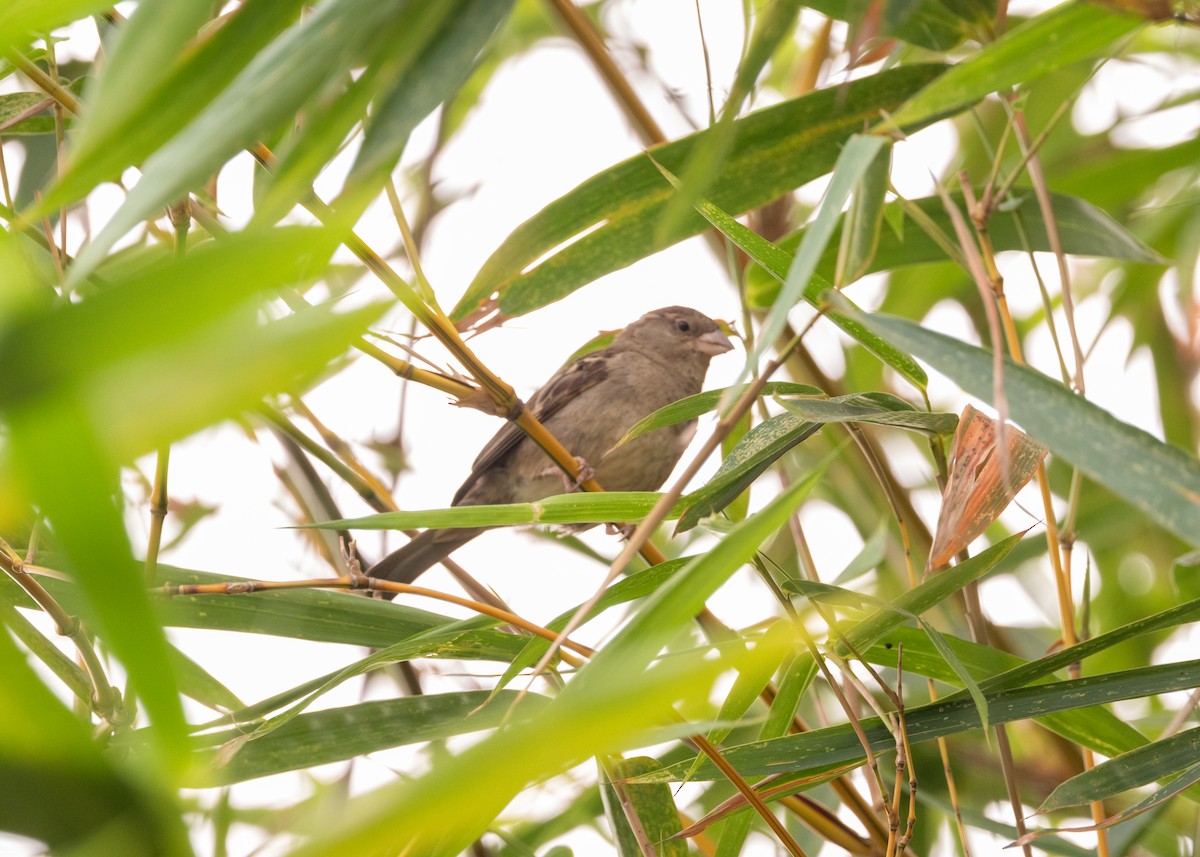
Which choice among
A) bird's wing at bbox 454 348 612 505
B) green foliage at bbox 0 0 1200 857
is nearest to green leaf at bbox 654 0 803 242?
green foliage at bbox 0 0 1200 857

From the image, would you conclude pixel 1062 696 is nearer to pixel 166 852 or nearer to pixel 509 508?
pixel 509 508

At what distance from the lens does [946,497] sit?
1.81 m

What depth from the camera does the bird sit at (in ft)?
→ 14.0

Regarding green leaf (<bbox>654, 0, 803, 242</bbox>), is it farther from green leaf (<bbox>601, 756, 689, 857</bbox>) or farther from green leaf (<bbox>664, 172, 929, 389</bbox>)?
green leaf (<bbox>601, 756, 689, 857</bbox>)

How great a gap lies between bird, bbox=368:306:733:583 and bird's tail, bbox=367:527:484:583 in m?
0.07

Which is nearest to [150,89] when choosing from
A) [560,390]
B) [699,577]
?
[699,577]

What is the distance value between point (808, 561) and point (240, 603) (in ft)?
3.69

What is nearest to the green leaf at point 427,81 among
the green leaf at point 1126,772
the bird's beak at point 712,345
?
the green leaf at point 1126,772

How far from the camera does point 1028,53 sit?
1421 millimetres

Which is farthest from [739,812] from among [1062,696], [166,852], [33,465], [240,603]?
[33,465]

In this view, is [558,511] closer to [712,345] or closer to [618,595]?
[618,595]

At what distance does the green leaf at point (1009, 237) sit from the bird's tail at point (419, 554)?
61.1 inches

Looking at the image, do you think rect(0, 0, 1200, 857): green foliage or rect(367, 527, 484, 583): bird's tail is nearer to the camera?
rect(0, 0, 1200, 857): green foliage

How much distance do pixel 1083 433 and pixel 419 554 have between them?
2856 mm
